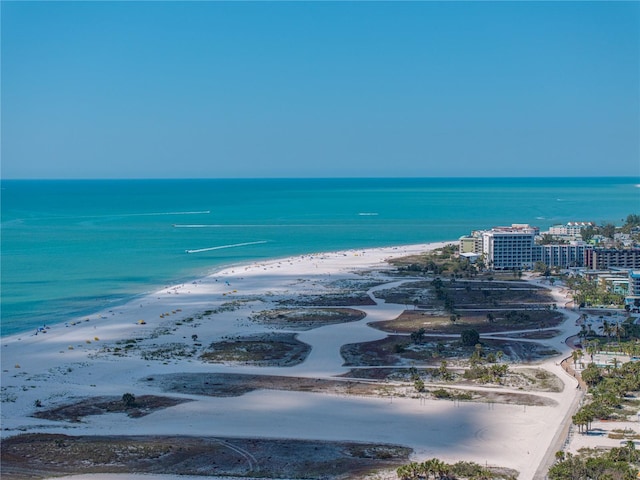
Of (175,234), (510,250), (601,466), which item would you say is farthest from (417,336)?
(175,234)

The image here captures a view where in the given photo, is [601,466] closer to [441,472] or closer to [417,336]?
[441,472]

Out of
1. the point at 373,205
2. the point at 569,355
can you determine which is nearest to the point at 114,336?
the point at 569,355

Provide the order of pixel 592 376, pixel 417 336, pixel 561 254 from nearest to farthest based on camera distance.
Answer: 1. pixel 592 376
2. pixel 417 336
3. pixel 561 254

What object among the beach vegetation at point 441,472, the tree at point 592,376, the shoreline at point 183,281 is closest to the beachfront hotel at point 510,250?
the shoreline at point 183,281

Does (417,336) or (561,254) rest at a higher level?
(561,254)

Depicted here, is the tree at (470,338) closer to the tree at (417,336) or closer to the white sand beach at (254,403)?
the tree at (417,336)

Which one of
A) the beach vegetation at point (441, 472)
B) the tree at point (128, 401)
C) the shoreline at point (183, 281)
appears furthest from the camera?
the shoreline at point (183, 281)

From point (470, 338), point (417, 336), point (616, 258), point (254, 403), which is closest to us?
point (254, 403)
